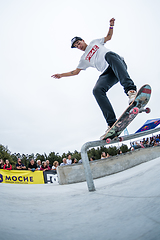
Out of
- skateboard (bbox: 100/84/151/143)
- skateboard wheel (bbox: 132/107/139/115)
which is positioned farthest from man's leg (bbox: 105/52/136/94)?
skateboard wheel (bbox: 132/107/139/115)

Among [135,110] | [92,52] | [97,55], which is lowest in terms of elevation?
[135,110]

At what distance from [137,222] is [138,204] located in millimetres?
306

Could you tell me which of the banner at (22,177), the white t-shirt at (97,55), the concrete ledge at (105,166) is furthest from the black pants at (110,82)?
the banner at (22,177)

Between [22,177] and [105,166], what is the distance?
4332 millimetres

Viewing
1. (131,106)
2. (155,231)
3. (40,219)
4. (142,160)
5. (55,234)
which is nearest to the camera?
(155,231)

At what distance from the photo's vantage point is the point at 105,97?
3.33 metres

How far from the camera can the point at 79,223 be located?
1.14 meters

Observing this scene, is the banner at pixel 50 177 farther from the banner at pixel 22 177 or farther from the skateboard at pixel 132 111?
the skateboard at pixel 132 111

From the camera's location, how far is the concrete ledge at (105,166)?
734cm

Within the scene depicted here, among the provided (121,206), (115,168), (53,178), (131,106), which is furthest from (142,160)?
(121,206)

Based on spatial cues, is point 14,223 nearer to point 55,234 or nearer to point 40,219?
point 40,219

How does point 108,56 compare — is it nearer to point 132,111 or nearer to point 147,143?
point 132,111

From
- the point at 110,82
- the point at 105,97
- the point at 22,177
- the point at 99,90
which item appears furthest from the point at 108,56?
the point at 22,177

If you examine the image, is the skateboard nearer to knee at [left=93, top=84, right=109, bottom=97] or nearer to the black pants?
the black pants
